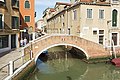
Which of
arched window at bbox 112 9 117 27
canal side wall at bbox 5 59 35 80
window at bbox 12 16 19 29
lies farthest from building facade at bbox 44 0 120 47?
canal side wall at bbox 5 59 35 80

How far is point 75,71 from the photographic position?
1672cm

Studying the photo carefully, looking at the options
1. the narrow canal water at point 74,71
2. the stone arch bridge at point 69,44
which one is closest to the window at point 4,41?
the stone arch bridge at point 69,44

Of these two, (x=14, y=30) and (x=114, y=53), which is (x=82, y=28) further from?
(x=14, y=30)

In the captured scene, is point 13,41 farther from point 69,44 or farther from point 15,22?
point 69,44

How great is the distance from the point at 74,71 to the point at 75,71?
90mm

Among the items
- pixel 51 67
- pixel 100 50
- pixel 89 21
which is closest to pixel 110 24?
pixel 89 21

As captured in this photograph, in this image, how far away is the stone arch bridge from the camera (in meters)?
16.9

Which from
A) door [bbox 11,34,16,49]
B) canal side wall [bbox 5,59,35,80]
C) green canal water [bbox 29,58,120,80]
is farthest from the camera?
door [bbox 11,34,16,49]

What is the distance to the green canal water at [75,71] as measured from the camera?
48.8 feet

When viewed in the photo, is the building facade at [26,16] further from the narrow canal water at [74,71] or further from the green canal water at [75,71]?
the green canal water at [75,71]

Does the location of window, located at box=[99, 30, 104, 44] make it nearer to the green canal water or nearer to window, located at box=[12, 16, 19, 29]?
the green canal water

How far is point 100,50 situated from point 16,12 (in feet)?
31.0

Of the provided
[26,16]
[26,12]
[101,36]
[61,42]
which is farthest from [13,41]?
[101,36]

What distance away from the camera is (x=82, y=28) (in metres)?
20.6
